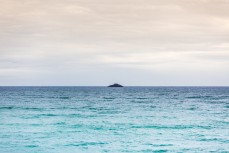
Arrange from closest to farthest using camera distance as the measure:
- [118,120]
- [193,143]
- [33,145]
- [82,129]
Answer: [33,145]
[193,143]
[82,129]
[118,120]

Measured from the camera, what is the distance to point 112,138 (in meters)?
27.2

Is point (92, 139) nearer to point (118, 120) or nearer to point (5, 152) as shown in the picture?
point (5, 152)

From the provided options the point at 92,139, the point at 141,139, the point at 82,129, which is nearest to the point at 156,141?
the point at 141,139

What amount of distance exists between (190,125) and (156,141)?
A: 34.1ft

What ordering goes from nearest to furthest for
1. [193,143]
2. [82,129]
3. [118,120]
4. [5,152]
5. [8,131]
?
[5,152] → [193,143] → [8,131] → [82,129] → [118,120]

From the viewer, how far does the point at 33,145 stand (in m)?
23.9

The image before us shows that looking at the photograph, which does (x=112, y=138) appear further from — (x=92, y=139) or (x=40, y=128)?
(x=40, y=128)

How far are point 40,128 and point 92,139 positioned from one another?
7630mm

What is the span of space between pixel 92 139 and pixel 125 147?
12.2ft

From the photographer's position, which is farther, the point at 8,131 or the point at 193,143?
the point at 8,131

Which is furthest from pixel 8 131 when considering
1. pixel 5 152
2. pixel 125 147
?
pixel 125 147

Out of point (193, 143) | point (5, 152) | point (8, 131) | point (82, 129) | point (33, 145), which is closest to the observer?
point (5, 152)

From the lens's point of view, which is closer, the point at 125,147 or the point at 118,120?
the point at 125,147

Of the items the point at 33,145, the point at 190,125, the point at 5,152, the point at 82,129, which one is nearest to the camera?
the point at 5,152
